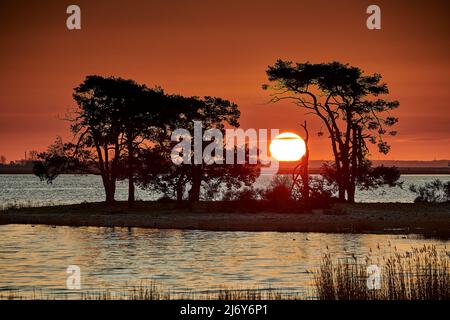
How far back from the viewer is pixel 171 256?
4422cm

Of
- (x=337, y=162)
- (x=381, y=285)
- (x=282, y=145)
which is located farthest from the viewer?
(x=282, y=145)

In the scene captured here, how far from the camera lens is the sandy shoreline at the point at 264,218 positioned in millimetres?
57100

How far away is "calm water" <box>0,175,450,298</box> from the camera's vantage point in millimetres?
33875

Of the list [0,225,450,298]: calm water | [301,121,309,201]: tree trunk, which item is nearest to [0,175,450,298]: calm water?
[0,225,450,298]: calm water

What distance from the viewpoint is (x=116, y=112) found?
76.9 m

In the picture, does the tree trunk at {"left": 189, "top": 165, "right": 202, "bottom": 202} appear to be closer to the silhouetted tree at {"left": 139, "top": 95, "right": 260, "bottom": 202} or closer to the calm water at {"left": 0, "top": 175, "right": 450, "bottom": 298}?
the silhouetted tree at {"left": 139, "top": 95, "right": 260, "bottom": 202}

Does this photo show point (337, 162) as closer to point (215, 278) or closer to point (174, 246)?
point (174, 246)

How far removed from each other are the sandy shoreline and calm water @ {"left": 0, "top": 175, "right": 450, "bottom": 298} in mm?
2463

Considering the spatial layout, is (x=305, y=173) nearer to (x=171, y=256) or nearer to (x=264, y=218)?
(x=264, y=218)

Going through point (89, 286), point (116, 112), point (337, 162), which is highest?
point (116, 112)

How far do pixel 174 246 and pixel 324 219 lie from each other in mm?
15809

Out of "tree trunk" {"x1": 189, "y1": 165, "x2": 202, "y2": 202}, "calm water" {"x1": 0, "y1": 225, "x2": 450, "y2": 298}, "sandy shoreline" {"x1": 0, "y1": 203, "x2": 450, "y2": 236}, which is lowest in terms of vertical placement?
"calm water" {"x1": 0, "y1": 225, "x2": 450, "y2": 298}

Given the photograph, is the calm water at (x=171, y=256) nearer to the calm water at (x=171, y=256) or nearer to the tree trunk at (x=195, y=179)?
the calm water at (x=171, y=256)
